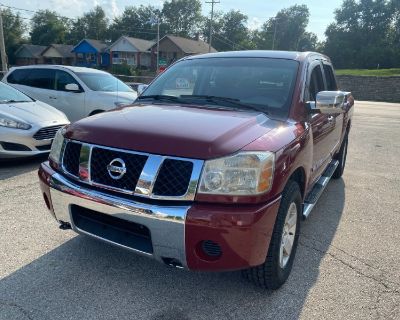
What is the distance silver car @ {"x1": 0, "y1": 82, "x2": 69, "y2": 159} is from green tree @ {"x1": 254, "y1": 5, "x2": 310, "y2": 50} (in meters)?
86.6

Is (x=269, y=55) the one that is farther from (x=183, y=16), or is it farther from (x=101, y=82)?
(x=183, y=16)

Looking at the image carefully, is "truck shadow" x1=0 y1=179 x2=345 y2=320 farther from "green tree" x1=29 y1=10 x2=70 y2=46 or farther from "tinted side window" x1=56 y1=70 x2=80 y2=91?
"green tree" x1=29 y1=10 x2=70 y2=46

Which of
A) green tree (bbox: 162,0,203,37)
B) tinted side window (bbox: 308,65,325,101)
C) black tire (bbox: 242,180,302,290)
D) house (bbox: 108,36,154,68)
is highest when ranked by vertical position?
green tree (bbox: 162,0,203,37)

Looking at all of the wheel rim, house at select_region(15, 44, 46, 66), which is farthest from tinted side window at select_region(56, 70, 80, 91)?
house at select_region(15, 44, 46, 66)

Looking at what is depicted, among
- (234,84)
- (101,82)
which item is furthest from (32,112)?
(234,84)

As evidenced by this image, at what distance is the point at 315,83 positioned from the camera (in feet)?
13.5

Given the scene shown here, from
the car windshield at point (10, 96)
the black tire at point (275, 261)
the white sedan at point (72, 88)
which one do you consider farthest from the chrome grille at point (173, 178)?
the white sedan at point (72, 88)

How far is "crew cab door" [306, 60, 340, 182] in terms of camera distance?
3742 millimetres

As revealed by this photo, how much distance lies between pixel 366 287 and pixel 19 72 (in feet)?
30.2

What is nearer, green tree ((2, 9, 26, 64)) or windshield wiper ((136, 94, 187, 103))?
→ windshield wiper ((136, 94, 187, 103))

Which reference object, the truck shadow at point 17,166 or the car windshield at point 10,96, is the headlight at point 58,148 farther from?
the car windshield at point 10,96

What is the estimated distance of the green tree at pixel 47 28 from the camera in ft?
276

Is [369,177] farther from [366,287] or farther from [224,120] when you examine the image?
[224,120]

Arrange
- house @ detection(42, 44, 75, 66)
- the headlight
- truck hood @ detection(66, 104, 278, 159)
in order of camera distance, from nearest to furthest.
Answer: truck hood @ detection(66, 104, 278, 159) < the headlight < house @ detection(42, 44, 75, 66)
